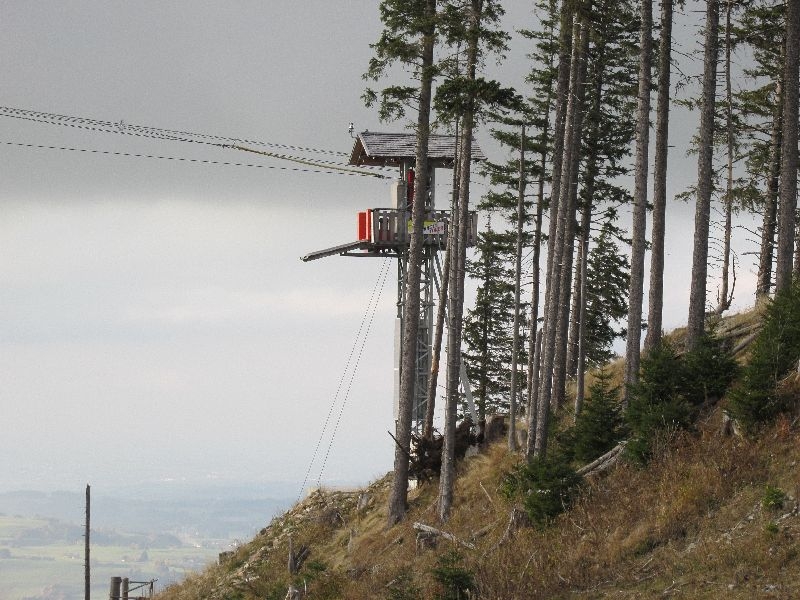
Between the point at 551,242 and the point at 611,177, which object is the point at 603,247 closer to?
the point at 611,177

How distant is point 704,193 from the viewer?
27.2 m

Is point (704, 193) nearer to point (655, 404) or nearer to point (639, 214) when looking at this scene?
point (639, 214)

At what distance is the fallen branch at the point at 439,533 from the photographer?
25.0 metres

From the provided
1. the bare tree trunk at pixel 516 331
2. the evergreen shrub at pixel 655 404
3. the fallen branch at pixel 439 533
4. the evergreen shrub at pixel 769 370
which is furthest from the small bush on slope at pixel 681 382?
the bare tree trunk at pixel 516 331

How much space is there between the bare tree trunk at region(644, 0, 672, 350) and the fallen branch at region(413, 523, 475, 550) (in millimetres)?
5704

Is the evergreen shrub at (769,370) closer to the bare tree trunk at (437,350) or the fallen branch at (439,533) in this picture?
the fallen branch at (439,533)

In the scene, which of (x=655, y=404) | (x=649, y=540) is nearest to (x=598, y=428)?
(x=655, y=404)

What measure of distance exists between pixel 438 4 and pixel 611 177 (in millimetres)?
8679

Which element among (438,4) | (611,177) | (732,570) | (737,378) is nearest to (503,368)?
(611,177)

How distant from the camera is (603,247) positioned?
1788 inches

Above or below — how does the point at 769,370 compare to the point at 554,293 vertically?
below

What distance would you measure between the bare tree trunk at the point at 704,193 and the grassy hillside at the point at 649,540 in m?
1.65

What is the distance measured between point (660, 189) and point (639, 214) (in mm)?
1348

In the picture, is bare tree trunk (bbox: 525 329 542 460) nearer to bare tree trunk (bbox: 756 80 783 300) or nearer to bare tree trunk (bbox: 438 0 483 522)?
bare tree trunk (bbox: 438 0 483 522)
